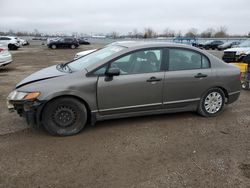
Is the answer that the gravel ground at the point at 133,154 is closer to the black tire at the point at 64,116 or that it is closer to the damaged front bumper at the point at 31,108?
the black tire at the point at 64,116

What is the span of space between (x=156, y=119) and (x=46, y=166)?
8.15 ft

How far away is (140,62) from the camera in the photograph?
190 inches

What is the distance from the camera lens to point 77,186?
3.04 metres

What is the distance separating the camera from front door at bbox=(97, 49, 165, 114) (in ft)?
14.9

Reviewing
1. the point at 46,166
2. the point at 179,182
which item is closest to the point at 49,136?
the point at 46,166

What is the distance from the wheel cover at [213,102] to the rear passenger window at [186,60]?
0.62 m

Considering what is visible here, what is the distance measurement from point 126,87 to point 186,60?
1413mm

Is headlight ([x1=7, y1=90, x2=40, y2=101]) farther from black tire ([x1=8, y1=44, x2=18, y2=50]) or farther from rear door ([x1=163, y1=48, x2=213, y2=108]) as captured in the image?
black tire ([x1=8, y1=44, x2=18, y2=50])

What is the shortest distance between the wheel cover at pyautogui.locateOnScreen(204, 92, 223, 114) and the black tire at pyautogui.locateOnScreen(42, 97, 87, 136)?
2.55 m

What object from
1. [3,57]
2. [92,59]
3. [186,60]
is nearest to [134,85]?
[92,59]

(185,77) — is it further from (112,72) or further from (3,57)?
(3,57)

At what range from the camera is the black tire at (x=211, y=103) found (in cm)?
535

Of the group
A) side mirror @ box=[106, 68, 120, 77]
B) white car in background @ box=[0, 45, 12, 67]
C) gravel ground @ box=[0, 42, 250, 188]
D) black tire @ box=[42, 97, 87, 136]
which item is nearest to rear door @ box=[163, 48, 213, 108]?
gravel ground @ box=[0, 42, 250, 188]

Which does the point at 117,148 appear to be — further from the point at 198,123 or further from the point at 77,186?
the point at 198,123
